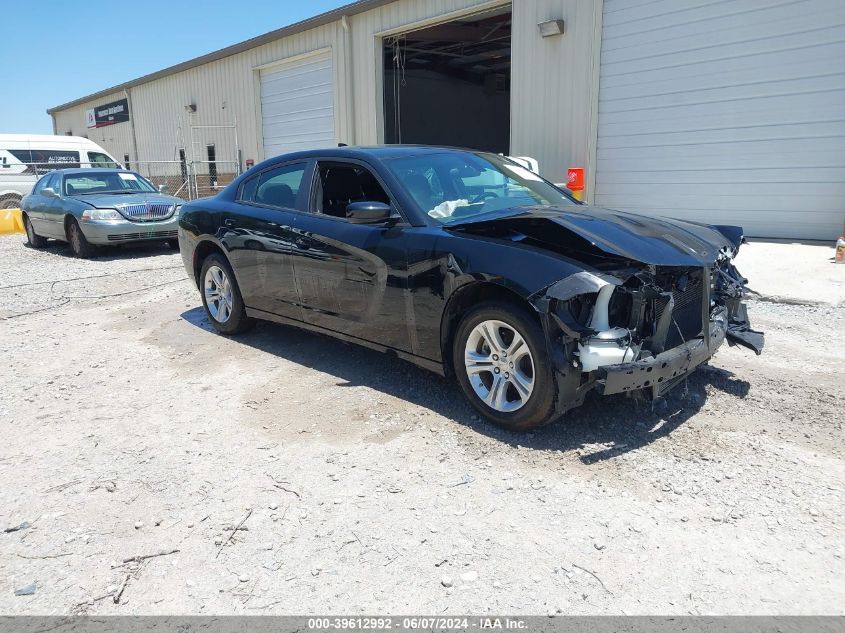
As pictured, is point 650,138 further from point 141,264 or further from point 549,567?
point 549,567

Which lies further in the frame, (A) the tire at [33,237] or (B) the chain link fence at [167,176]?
(B) the chain link fence at [167,176]

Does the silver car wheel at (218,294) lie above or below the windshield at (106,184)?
below

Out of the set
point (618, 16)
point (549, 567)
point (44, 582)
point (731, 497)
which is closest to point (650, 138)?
point (618, 16)

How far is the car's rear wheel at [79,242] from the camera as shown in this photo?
10930 millimetres

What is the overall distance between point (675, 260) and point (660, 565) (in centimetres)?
160

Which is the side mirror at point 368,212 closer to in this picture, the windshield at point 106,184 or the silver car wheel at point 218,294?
the silver car wheel at point 218,294

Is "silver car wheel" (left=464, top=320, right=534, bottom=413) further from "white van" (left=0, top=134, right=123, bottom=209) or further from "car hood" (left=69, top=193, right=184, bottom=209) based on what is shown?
"white van" (left=0, top=134, right=123, bottom=209)

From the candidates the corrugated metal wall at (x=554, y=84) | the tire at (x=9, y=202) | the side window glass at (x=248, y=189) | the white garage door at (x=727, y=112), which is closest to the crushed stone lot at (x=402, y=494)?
the side window glass at (x=248, y=189)

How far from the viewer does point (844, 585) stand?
2.30 m

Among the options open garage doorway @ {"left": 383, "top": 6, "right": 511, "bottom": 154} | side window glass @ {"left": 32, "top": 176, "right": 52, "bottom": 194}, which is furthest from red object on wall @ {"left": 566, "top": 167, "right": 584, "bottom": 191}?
side window glass @ {"left": 32, "top": 176, "right": 52, "bottom": 194}

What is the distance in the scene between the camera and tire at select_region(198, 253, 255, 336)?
18.4ft

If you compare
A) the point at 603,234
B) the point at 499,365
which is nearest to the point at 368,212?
the point at 499,365

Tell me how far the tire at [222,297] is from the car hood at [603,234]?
101 inches

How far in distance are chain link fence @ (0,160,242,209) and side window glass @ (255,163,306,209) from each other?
7452 mm
